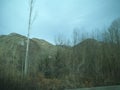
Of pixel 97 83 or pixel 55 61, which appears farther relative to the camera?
pixel 55 61

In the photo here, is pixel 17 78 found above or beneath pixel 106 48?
beneath

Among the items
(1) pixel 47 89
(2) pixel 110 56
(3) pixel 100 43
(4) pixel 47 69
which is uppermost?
(3) pixel 100 43

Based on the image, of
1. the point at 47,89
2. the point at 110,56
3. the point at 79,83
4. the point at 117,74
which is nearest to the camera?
the point at 47,89

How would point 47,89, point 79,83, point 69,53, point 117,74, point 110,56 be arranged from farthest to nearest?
point 69,53 < point 110,56 < point 117,74 < point 79,83 < point 47,89

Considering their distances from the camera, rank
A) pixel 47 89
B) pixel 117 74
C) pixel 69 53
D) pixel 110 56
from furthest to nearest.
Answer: pixel 69 53, pixel 110 56, pixel 117 74, pixel 47 89

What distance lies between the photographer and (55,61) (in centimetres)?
2117

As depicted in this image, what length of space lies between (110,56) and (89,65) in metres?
2.41

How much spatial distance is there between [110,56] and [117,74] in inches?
93.2

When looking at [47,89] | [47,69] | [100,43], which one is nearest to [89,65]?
[100,43]

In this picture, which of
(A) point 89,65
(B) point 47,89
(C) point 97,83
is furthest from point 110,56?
(B) point 47,89

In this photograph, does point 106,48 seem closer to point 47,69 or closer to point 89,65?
point 89,65

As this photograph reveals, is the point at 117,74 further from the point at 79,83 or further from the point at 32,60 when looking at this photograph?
the point at 32,60

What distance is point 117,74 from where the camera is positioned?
1919 cm

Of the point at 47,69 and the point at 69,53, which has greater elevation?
the point at 69,53
